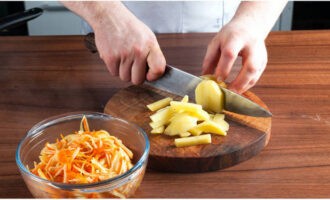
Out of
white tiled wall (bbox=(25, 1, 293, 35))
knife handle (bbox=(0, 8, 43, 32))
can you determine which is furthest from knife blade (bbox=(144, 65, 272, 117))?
white tiled wall (bbox=(25, 1, 293, 35))

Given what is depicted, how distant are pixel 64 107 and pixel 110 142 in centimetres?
31

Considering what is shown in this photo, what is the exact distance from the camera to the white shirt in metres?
1.62

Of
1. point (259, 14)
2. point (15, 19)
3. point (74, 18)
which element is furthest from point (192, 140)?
point (74, 18)

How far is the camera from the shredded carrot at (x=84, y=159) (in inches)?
34.1

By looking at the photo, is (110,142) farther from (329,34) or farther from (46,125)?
(329,34)

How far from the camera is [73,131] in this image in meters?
1.05

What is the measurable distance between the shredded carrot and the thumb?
264 millimetres

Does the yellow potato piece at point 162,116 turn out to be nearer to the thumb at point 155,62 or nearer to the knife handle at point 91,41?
the thumb at point 155,62

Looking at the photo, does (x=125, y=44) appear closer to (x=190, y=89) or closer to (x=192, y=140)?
(x=190, y=89)

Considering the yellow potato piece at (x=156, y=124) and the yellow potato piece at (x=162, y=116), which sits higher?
the yellow potato piece at (x=162, y=116)

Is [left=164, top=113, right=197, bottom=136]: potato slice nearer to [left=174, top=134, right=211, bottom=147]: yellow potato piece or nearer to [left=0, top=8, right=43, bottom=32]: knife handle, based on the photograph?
[left=174, top=134, right=211, bottom=147]: yellow potato piece

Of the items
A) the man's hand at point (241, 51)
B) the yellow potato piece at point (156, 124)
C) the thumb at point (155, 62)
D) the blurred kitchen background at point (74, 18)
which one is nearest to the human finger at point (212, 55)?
the man's hand at point (241, 51)

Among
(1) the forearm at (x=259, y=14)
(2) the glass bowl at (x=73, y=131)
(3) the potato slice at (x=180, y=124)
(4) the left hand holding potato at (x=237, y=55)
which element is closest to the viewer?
(2) the glass bowl at (x=73, y=131)

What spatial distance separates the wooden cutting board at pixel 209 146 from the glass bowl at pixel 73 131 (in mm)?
61
